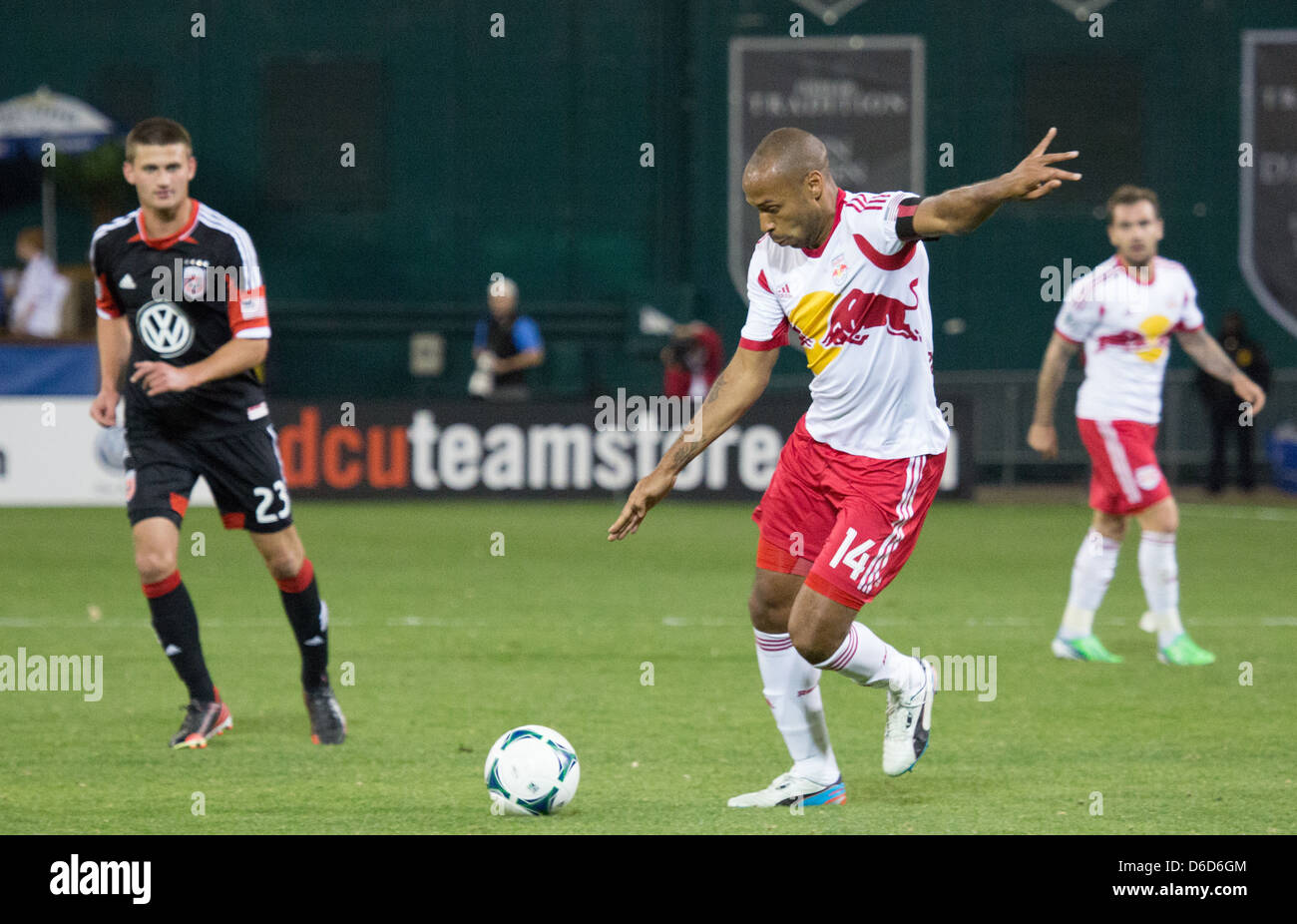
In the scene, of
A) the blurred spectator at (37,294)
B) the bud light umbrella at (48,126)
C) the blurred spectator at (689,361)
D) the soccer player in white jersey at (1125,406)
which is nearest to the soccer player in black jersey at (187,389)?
the soccer player in white jersey at (1125,406)

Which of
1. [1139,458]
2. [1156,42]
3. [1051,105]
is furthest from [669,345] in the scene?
[1139,458]

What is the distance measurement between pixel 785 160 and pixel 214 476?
266 centimetres

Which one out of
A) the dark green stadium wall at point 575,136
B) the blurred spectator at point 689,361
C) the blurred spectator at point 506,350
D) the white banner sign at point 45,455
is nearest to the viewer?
the white banner sign at point 45,455

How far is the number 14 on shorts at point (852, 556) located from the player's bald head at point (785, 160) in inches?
41.5

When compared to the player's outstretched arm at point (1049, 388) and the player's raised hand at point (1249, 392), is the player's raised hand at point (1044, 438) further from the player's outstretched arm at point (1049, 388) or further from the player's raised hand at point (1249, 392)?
the player's raised hand at point (1249, 392)

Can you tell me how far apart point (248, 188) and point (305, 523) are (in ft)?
24.2

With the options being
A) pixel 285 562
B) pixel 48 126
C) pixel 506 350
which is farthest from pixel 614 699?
pixel 48 126

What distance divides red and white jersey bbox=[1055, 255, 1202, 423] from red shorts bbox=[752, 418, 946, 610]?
3.41m

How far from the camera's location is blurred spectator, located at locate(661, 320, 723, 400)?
19531 mm

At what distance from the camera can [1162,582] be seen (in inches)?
351

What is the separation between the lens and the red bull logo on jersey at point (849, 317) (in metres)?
5.46

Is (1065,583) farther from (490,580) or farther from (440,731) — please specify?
(440,731)

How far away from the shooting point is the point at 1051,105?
69.8ft

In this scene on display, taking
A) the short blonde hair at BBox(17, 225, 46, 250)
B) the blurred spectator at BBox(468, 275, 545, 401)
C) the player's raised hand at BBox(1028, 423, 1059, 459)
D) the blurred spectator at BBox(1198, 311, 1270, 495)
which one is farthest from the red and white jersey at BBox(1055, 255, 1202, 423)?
the short blonde hair at BBox(17, 225, 46, 250)
